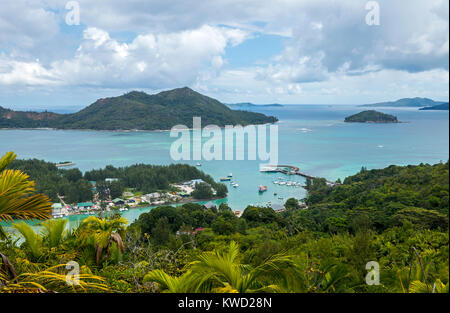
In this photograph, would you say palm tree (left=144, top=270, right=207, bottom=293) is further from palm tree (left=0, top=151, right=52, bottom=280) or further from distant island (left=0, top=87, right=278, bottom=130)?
distant island (left=0, top=87, right=278, bottom=130)

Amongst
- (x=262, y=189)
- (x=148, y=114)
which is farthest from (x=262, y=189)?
(x=148, y=114)

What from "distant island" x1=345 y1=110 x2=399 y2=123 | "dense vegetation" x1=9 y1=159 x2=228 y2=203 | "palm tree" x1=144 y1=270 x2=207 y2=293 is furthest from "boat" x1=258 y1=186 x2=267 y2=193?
"distant island" x1=345 y1=110 x2=399 y2=123

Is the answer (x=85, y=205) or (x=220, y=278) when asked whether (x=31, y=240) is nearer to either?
(x=220, y=278)

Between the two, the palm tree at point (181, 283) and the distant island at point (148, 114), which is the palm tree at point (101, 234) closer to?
the palm tree at point (181, 283)

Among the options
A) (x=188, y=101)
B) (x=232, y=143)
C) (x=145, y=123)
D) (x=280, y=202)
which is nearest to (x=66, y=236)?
(x=280, y=202)

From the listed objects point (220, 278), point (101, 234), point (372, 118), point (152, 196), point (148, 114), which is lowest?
point (152, 196)
